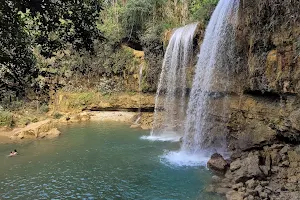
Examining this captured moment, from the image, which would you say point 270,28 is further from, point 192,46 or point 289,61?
point 192,46

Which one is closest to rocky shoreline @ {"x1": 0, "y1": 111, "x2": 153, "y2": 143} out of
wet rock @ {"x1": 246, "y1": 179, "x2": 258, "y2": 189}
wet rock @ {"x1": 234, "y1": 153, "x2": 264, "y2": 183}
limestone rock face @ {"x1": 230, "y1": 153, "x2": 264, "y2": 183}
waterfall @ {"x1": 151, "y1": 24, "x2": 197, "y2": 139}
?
waterfall @ {"x1": 151, "y1": 24, "x2": 197, "y2": 139}

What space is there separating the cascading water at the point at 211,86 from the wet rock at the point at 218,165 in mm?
950

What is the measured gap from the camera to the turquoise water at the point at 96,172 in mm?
8469

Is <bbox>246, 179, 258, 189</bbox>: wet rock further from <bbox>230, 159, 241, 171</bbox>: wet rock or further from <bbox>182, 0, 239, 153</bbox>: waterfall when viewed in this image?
<bbox>182, 0, 239, 153</bbox>: waterfall

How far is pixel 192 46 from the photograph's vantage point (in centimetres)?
1525

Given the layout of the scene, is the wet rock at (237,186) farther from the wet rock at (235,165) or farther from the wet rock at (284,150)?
the wet rock at (284,150)

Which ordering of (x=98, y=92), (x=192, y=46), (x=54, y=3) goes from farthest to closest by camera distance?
(x=98, y=92) < (x=192, y=46) < (x=54, y=3)

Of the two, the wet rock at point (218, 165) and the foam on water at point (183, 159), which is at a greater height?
the wet rock at point (218, 165)

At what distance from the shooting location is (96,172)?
10258 millimetres

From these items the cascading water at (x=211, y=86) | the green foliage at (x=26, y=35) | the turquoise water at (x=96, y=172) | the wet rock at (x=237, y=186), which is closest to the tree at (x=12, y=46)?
the green foliage at (x=26, y=35)

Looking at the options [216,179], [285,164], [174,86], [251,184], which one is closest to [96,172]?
[216,179]

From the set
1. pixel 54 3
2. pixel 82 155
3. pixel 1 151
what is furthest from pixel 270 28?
pixel 1 151

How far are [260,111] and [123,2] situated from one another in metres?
20.2

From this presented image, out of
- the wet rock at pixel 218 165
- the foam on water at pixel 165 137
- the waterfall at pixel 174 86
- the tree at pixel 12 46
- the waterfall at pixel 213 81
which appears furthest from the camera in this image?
the waterfall at pixel 174 86
